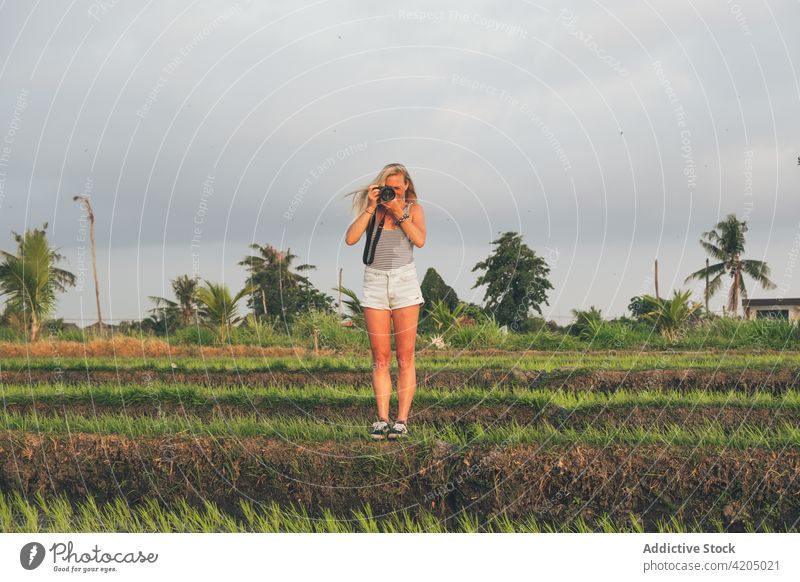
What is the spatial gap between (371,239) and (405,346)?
883mm

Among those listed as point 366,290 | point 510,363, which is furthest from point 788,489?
point 510,363

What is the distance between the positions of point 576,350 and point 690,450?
14896 mm

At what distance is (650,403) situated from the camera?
9914 mm

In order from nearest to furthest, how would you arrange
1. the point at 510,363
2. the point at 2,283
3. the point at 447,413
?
the point at 447,413, the point at 510,363, the point at 2,283

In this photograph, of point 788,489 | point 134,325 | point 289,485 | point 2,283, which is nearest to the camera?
point 788,489

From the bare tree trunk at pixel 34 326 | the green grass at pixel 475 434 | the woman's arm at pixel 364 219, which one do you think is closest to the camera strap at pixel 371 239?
the woman's arm at pixel 364 219

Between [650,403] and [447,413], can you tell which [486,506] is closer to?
[447,413]

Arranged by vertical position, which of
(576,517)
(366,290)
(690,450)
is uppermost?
(366,290)

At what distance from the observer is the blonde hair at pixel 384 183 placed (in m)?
5.90

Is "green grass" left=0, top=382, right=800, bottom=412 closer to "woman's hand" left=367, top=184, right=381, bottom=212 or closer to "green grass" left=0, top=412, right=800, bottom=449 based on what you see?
"green grass" left=0, top=412, right=800, bottom=449

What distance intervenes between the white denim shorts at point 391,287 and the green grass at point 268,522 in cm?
160

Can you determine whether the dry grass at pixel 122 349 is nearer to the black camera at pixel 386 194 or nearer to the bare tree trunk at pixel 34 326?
the bare tree trunk at pixel 34 326

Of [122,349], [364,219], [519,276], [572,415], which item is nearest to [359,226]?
[364,219]

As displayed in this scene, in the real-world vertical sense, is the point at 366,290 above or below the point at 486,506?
above
